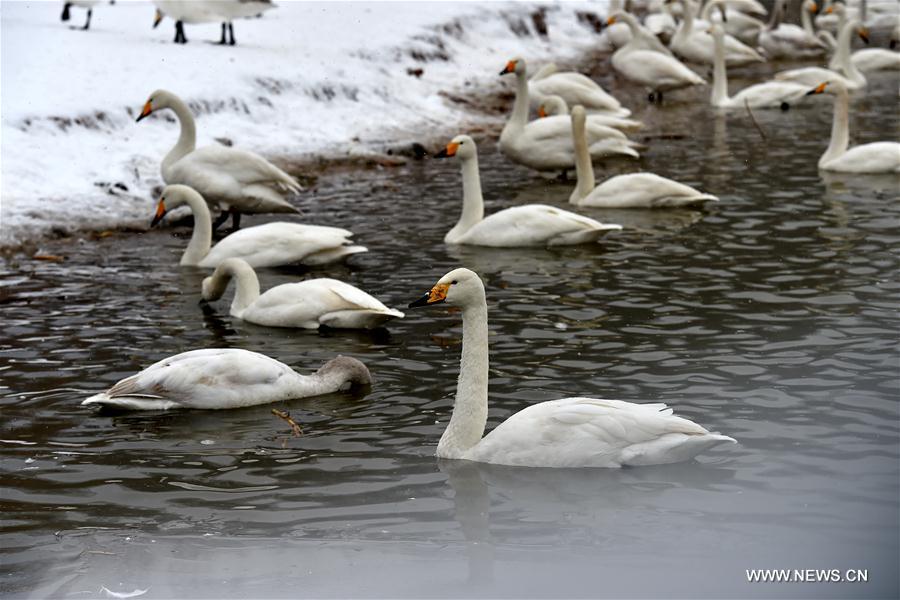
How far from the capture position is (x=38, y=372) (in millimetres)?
9023

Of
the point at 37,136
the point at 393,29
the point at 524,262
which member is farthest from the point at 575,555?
the point at 393,29

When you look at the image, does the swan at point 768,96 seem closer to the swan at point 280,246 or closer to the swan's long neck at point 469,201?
the swan's long neck at point 469,201

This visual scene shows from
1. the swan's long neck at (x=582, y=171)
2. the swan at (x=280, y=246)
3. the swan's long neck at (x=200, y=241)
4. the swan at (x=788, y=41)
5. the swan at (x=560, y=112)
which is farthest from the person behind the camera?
the swan at (x=788, y=41)

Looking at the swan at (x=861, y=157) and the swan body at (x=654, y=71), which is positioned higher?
the swan body at (x=654, y=71)

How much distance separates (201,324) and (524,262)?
328cm

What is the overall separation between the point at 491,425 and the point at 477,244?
5.50 m

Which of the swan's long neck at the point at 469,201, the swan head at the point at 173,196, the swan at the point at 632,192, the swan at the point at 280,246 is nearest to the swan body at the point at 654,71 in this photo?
the swan at the point at 632,192

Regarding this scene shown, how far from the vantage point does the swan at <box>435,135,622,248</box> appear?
1252 cm

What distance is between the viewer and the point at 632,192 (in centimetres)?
1429

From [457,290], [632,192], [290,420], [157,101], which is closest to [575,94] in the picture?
[632,192]

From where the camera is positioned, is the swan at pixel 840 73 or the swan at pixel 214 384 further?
the swan at pixel 840 73

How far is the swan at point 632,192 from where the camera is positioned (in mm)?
14047

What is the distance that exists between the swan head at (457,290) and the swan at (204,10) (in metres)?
14.4

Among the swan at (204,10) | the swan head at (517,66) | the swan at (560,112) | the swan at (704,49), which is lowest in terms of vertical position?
the swan at (560,112)
